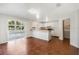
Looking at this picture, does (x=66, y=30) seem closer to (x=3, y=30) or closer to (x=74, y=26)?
(x=74, y=26)

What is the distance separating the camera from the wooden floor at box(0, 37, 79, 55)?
1.83m

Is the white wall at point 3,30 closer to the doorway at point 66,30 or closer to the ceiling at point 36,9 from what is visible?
the ceiling at point 36,9

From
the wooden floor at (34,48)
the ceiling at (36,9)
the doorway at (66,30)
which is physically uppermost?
the ceiling at (36,9)

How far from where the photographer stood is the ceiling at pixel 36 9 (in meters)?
1.76

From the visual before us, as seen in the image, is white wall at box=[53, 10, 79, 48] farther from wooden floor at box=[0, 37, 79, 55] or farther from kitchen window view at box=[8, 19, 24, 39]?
kitchen window view at box=[8, 19, 24, 39]

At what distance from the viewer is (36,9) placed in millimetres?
1834

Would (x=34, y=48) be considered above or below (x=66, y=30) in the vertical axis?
below

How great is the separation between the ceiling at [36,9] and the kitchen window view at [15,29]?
19 cm

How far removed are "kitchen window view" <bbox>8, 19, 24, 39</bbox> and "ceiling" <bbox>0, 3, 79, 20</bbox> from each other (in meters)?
0.19

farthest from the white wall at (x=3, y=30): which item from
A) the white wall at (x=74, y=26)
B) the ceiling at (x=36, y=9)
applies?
the white wall at (x=74, y=26)

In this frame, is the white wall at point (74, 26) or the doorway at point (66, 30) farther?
the doorway at point (66, 30)

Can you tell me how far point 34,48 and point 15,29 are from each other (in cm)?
65

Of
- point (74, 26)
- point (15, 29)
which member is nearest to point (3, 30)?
point (15, 29)
